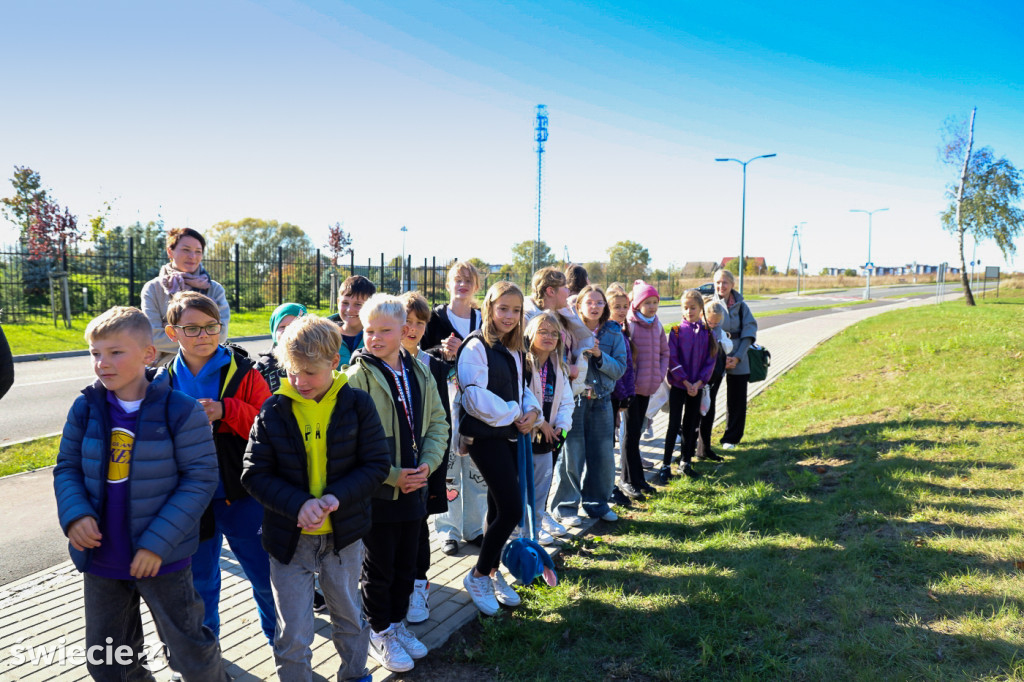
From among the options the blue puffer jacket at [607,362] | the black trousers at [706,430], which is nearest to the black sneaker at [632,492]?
the blue puffer jacket at [607,362]

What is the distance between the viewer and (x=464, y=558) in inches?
170

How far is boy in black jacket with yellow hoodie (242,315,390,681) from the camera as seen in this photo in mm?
2498

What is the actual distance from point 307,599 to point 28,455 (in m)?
5.42

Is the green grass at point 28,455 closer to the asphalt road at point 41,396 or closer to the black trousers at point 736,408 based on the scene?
the asphalt road at point 41,396

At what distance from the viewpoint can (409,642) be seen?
3137mm

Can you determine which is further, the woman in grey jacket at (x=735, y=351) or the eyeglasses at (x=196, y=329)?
the woman in grey jacket at (x=735, y=351)

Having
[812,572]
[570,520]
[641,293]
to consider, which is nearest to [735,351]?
[641,293]

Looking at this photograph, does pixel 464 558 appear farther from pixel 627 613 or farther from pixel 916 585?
pixel 916 585

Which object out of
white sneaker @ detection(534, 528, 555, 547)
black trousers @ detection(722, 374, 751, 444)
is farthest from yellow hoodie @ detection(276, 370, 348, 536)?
black trousers @ detection(722, 374, 751, 444)

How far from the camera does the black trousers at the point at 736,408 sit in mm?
7176

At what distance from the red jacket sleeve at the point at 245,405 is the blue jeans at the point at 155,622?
655 millimetres

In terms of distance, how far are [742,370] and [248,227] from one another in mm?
72408

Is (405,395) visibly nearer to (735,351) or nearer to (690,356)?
(690,356)

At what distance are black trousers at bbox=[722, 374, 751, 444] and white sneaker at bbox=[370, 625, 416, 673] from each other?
17.0 feet
